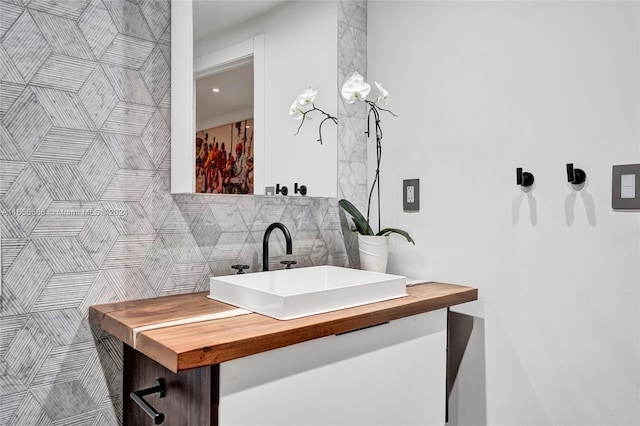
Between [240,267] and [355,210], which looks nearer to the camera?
[240,267]

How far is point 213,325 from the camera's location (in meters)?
0.98

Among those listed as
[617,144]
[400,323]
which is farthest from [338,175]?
[617,144]

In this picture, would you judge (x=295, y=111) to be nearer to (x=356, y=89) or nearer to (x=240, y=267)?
(x=356, y=89)

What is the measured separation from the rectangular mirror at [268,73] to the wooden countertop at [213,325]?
1.20ft

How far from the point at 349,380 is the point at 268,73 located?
1.05 m

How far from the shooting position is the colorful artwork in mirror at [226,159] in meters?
1.36

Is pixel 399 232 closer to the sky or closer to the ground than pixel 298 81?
closer to the ground

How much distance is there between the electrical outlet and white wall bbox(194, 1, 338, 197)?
292 mm

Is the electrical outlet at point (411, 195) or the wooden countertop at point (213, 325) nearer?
the wooden countertop at point (213, 325)

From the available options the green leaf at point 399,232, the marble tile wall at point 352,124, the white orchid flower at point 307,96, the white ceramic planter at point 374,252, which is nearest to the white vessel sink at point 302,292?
the white ceramic planter at point 374,252

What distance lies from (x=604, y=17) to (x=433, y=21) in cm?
61

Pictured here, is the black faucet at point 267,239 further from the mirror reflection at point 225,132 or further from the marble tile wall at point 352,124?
the marble tile wall at point 352,124

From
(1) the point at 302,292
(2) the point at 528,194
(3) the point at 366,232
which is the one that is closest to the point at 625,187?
(2) the point at 528,194

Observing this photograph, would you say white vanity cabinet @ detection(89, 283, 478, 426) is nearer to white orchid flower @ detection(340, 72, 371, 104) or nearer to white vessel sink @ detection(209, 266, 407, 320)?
white vessel sink @ detection(209, 266, 407, 320)
